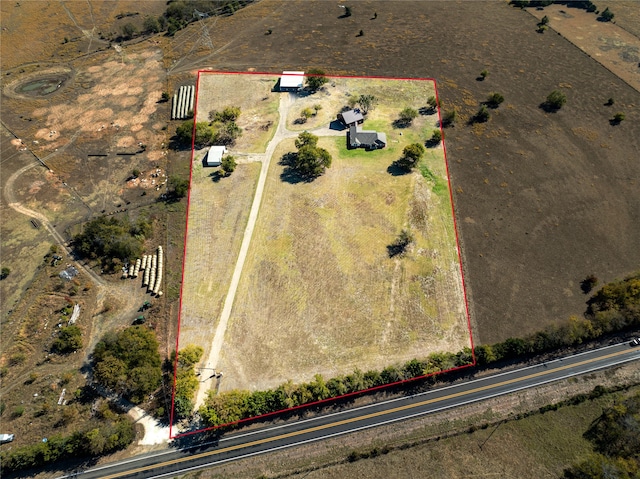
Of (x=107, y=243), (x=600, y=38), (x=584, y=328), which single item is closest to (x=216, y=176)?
(x=107, y=243)

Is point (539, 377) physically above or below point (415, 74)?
below

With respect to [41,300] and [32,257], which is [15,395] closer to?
[41,300]

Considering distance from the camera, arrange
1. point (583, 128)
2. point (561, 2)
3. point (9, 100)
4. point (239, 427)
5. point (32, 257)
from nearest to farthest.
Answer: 1. point (239, 427)
2. point (32, 257)
3. point (583, 128)
4. point (9, 100)
5. point (561, 2)

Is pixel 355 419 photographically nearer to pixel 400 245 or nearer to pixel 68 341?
pixel 400 245

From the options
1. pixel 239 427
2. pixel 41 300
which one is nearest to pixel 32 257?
pixel 41 300

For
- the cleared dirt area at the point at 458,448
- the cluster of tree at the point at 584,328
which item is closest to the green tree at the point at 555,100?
the cluster of tree at the point at 584,328

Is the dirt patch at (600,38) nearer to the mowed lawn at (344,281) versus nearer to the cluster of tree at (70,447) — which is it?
the mowed lawn at (344,281)
